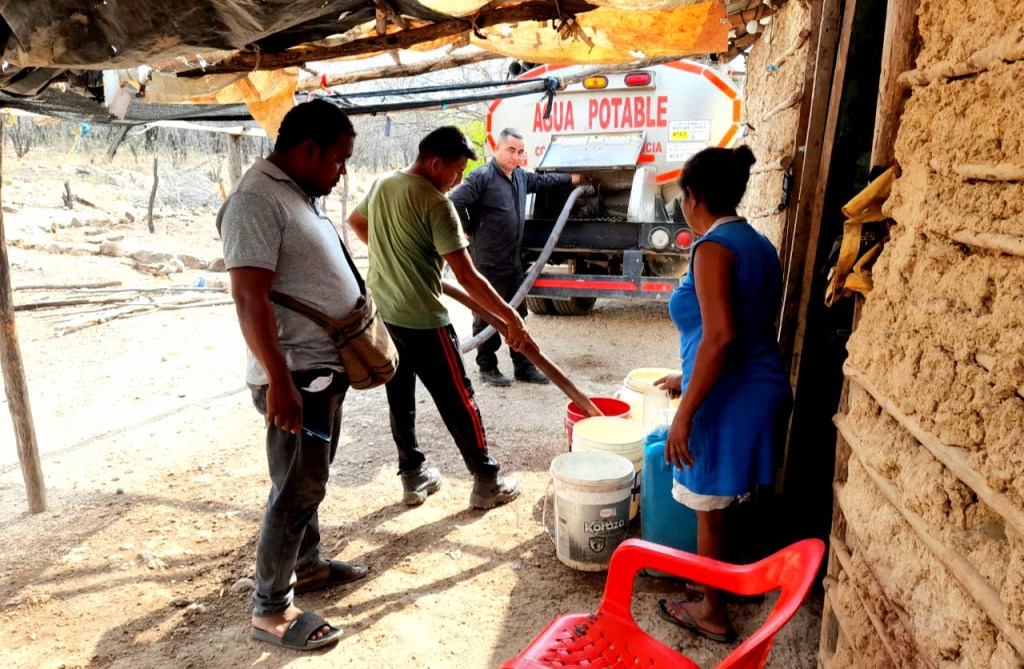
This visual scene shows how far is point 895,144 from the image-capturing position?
164 centimetres

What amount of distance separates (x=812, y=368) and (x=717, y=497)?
0.72 metres

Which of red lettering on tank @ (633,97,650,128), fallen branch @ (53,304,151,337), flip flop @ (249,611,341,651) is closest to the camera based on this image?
flip flop @ (249,611,341,651)

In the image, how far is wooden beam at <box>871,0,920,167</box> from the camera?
1646 millimetres

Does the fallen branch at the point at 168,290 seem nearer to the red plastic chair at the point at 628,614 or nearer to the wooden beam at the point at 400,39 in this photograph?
the wooden beam at the point at 400,39

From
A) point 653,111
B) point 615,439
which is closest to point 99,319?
point 653,111

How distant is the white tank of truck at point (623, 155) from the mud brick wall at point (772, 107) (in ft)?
7.46

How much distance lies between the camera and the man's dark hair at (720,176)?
85.9 inches

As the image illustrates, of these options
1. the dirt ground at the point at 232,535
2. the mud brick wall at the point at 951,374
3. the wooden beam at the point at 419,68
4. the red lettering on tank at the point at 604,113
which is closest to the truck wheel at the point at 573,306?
the dirt ground at the point at 232,535

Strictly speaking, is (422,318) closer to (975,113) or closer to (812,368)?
(812,368)

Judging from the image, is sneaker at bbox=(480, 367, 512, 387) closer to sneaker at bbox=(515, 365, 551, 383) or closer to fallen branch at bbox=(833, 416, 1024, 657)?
sneaker at bbox=(515, 365, 551, 383)

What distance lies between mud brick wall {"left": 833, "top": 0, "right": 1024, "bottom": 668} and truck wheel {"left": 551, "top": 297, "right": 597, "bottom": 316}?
19.6 feet

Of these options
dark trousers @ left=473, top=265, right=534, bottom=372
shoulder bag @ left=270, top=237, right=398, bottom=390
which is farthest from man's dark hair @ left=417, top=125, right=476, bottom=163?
dark trousers @ left=473, top=265, right=534, bottom=372

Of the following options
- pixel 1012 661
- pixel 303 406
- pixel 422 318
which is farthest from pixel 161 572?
pixel 1012 661

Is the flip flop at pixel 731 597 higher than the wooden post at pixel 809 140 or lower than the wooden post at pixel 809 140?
lower
